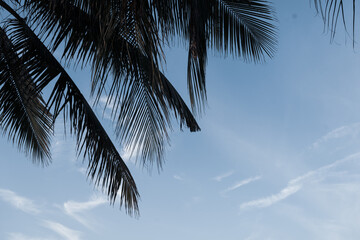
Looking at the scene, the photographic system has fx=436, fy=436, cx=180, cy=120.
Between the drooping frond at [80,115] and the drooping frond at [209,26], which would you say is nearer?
the drooping frond at [209,26]

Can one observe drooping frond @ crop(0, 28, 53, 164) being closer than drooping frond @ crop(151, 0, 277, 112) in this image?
No

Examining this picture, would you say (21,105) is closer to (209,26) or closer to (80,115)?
(80,115)

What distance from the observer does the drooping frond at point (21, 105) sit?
4387mm

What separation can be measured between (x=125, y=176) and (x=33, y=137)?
62.1 inches

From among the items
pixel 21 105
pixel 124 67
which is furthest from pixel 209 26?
pixel 21 105

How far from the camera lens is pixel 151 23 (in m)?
2.34

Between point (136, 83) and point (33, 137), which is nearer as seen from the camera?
point (136, 83)

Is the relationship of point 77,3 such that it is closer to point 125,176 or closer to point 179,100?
point 179,100

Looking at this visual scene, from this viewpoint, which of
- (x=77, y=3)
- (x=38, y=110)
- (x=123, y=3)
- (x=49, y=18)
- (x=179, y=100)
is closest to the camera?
(x=123, y=3)

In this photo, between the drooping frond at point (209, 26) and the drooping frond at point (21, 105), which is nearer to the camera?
the drooping frond at point (209, 26)

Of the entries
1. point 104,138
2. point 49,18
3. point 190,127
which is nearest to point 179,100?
point 190,127

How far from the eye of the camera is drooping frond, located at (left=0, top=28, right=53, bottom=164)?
14.4 ft

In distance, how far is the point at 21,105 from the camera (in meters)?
5.09

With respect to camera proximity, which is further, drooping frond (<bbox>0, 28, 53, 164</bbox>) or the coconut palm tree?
drooping frond (<bbox>0, 28, 53, 164</bbox>)
